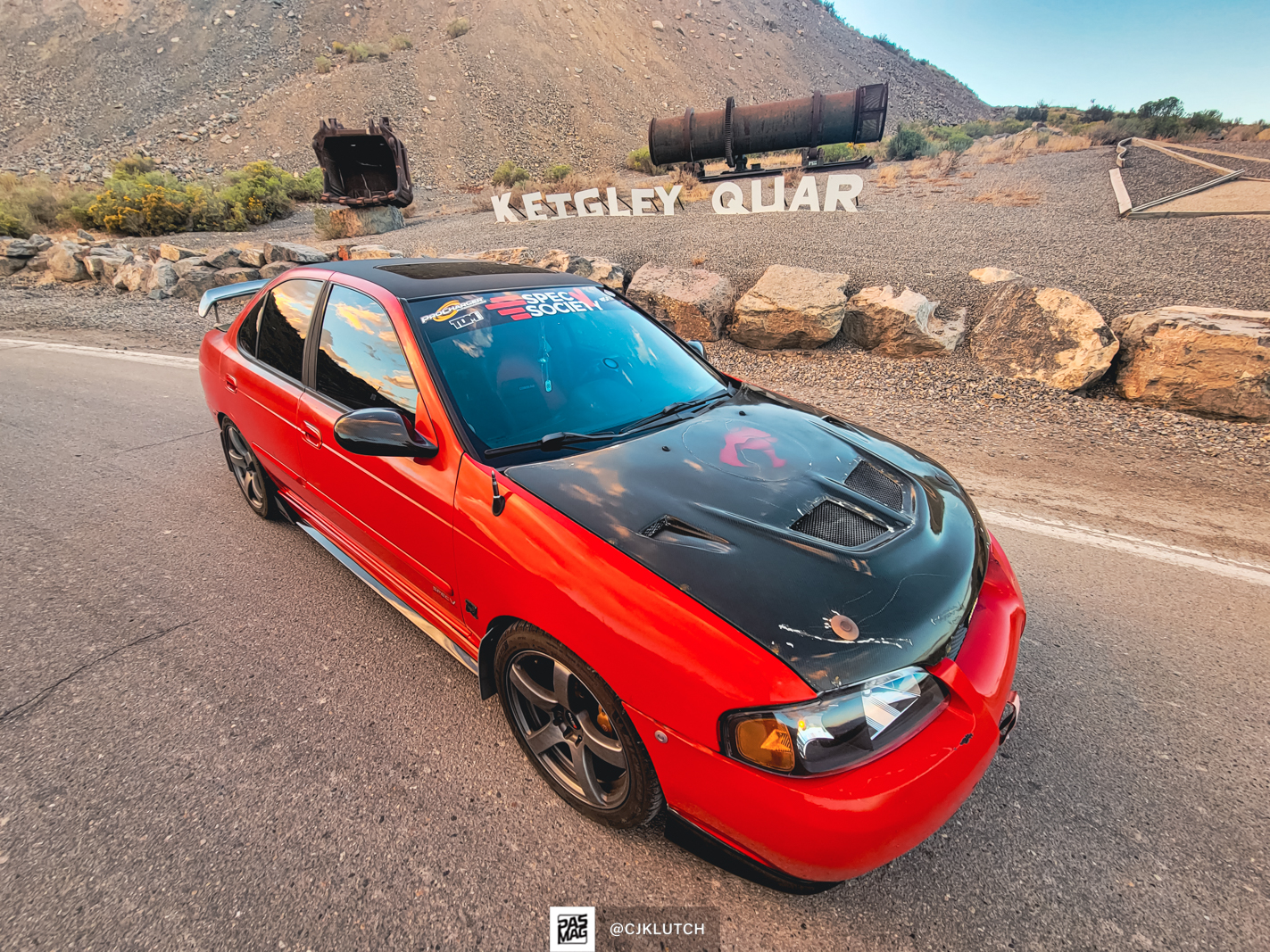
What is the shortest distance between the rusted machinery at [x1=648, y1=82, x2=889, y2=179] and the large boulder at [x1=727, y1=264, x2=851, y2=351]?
236 inches

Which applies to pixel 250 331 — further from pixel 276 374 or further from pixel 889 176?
pixel 889 176

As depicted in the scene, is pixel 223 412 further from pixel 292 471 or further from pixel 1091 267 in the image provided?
pixel 1091 267

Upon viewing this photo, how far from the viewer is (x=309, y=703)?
2.38 metres

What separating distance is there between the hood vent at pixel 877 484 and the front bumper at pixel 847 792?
574 mm

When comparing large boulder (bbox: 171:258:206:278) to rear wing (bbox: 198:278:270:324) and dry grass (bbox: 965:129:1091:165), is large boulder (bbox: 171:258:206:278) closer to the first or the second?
rear wing (bbox: 198:278:270:324)

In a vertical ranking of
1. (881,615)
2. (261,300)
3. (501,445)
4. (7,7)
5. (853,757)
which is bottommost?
(853,757)

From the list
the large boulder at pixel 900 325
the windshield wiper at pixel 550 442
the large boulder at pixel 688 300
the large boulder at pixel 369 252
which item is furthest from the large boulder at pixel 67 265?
the windshield wiper at pixel 550 442

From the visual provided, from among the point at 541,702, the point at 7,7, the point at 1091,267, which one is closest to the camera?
the point at 541,702

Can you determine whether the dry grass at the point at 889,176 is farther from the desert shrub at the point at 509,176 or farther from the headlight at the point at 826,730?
the headlight at the point at 826,730

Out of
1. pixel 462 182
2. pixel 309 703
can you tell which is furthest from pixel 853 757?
pixel 462 182

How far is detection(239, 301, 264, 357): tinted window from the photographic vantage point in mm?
3502

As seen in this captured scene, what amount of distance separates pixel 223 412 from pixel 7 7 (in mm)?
67025

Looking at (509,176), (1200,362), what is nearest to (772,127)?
(1200,362)

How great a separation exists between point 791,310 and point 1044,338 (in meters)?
2.58
